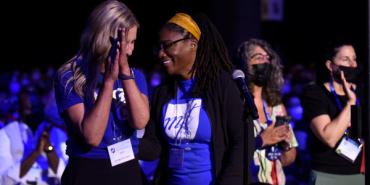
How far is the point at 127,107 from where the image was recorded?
3.24m

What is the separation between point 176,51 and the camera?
3.57 metres

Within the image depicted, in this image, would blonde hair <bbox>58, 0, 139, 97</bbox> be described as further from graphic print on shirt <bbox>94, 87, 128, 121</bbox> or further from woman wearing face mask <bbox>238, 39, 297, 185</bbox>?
woman wearing face mask <bbox>238, 39, 297, 185</bbox>

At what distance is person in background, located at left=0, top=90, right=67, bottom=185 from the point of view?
6.30 m

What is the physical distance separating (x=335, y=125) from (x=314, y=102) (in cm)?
24

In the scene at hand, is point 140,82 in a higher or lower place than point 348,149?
higher

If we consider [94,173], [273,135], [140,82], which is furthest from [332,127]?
[94,173]

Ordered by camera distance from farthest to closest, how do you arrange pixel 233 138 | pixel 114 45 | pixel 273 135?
pixel 273 135, pixel 233 138, pixel 114 45

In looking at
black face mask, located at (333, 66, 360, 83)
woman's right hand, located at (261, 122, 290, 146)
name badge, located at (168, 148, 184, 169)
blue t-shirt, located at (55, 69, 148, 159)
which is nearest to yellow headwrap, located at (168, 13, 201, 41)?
blue t-shirt, located at (55, 69, 148, 159)

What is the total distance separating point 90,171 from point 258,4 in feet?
32.5

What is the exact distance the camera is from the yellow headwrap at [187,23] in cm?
363

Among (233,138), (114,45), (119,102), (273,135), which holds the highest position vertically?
(114,45)

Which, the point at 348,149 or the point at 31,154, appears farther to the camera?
the point at 31,154

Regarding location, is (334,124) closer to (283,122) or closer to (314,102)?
(314,102)

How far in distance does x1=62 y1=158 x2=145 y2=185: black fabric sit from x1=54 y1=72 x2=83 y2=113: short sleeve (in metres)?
0.28
